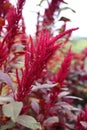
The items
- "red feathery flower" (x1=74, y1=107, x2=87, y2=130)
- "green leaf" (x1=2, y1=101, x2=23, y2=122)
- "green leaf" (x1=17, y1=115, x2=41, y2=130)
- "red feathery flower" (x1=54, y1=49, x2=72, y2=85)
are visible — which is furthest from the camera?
"red feathery flower" (x1=74, y1=107, x2=87, y2=130)

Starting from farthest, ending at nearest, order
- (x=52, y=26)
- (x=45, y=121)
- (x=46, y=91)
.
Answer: (x=52, y=26), (x=46, y=91), (x=45, y=121)

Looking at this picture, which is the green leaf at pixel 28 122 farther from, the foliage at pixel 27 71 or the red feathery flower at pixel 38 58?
the red feathery flower at pixel 38 58

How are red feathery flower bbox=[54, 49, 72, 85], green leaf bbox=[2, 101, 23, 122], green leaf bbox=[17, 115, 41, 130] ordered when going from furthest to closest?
1. red feathery flower bbox=[54, 49, 72, 85]
2. green leaf bbox=[17, 115, 41, 130]
3. green leaf bbox=[2, 101, 23, 122]

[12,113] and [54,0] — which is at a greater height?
[54,0]

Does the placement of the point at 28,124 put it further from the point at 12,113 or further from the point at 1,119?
the point at 1,119

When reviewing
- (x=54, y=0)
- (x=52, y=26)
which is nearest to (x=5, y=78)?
(x=54, y=0)

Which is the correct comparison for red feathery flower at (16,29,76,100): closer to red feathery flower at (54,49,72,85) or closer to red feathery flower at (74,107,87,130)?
red feathery flower at (54,49,72,85)

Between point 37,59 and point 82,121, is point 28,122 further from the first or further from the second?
point 82,121

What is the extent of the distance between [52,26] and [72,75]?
1744 mm

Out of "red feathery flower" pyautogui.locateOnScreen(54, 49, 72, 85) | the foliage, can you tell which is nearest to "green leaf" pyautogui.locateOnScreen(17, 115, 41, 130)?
the foliage

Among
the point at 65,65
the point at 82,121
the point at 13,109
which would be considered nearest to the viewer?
the point at 13,109

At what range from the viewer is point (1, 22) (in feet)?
4.58

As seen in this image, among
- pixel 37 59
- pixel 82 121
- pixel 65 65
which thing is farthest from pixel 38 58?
pixel 82 121

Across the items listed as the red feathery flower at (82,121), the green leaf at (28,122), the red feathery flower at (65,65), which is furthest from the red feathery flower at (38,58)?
the red feathery flower at (82,121)
